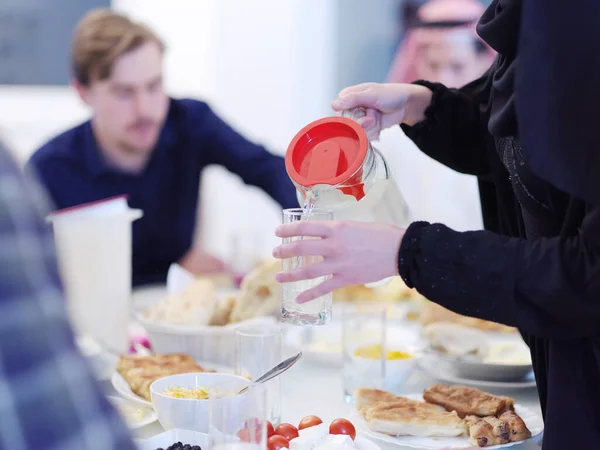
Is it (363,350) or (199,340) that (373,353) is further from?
(199,340)

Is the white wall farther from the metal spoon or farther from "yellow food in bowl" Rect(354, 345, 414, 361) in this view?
the metal spoon

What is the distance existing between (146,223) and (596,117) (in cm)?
231

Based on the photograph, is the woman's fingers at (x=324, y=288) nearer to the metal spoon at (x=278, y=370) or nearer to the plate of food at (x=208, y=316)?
the metal spoon at (x=278, y=370)

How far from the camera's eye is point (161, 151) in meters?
3.02

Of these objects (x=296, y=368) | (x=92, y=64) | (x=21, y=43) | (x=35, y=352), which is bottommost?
(x=296, y=368)

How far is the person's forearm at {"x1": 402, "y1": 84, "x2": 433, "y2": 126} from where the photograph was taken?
142 centimetres

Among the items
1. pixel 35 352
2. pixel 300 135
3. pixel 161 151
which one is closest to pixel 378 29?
pixel 161 151

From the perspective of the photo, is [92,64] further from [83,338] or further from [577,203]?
[577,203]

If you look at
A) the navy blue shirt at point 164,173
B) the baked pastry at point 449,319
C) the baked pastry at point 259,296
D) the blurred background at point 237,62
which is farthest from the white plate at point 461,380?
the blurred background at point 237,62

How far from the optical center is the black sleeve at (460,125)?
56.7 inches

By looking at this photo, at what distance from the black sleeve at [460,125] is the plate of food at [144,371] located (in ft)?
1.99

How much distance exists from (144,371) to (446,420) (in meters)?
0.53

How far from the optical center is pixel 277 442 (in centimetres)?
105

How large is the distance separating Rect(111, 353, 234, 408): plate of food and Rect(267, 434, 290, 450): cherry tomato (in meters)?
0.28
